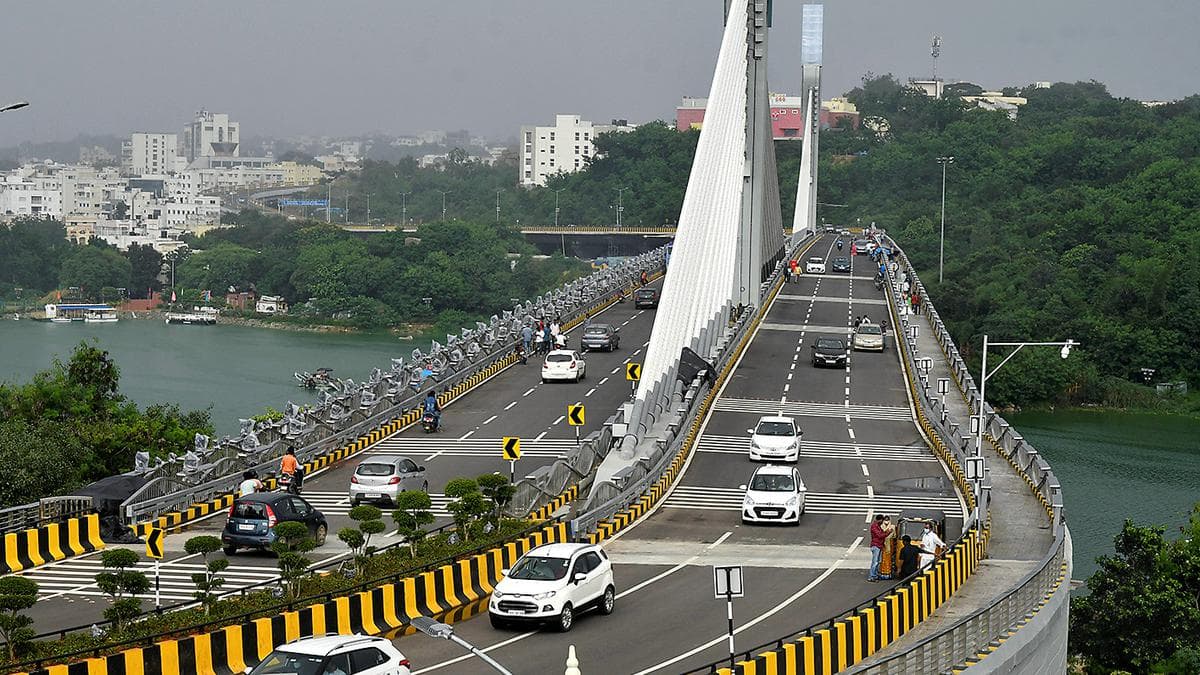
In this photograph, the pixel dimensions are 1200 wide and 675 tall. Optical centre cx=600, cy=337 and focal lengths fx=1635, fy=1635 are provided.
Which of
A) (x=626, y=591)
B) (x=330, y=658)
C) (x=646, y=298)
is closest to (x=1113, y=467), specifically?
(x=646, y=298)

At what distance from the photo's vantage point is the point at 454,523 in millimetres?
29375

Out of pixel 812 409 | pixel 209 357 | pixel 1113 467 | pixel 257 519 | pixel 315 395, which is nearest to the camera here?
pixel 257 519

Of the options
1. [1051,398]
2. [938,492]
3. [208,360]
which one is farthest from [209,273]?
[938,492]

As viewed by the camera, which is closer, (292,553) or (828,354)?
(292,553)

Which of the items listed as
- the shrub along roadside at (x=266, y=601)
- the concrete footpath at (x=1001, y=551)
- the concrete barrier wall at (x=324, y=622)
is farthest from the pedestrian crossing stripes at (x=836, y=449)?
the concrete barrier wall at (x=324, y=622)

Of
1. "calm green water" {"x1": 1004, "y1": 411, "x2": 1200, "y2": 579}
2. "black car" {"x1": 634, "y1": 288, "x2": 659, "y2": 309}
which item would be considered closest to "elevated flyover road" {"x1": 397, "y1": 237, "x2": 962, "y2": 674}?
"calm green water" {"x1": 1004, "y1": 411, "x2": 1200, "y2": 579}

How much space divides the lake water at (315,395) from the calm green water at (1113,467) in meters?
0.05

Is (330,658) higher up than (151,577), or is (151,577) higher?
(330,658)

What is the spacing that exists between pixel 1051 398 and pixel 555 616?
250 ft

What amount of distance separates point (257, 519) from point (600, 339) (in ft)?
111

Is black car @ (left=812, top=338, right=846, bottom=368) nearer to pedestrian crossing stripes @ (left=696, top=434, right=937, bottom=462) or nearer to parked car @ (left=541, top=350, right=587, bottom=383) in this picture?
parked car @ (left=541, top=350, right=587, bottom=383)

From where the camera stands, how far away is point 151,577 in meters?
27.2

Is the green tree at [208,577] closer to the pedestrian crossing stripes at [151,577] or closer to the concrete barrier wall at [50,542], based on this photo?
the pedestrian crossing stripes at [151,577]

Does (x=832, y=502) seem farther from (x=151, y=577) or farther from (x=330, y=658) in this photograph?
(x=330, y=658)
